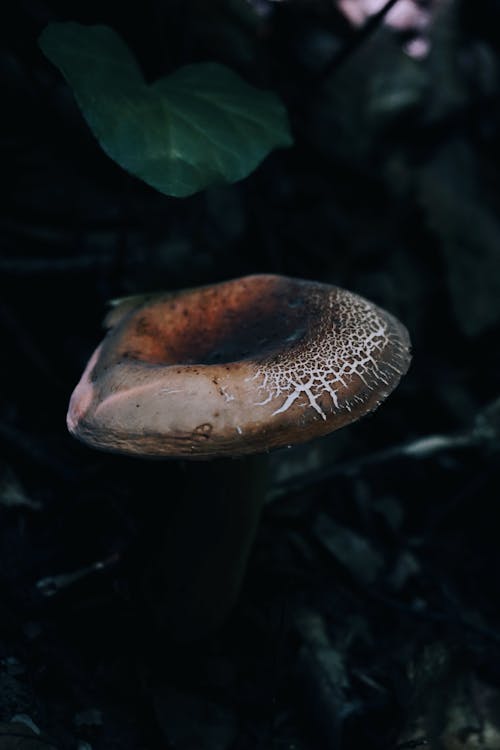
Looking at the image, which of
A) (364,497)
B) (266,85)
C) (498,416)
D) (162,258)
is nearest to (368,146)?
(266,85)

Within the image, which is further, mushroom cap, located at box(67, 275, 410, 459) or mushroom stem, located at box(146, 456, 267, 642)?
mushroom stem, located at box(146, 456, 267, 642)

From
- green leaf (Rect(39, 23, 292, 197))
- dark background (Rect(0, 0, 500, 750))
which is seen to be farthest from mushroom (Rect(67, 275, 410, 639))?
green leaf (Rect(39, 23, 292, 197))

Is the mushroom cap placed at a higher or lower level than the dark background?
higher

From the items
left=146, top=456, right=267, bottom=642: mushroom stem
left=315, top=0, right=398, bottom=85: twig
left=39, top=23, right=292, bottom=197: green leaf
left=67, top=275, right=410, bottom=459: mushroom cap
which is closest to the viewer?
left=67, top=275, right=410, bottom=459: mushroom cap

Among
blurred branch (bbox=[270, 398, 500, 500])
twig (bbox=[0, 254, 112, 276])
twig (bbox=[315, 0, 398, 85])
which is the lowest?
twig (bbox=[0, 254, 112, 276])

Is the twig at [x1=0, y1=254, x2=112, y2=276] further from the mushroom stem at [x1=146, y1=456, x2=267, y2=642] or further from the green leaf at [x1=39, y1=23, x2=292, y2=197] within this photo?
the mushroom stem at [x1=146, y1=456, x2=267, y2=642]

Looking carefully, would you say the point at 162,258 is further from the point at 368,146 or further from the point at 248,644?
the point at 248,644

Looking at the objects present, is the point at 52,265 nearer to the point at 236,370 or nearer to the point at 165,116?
the point at 165,116

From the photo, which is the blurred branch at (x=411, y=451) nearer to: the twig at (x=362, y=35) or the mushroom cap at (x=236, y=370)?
the mushroom cap at (x=236, y=370)
